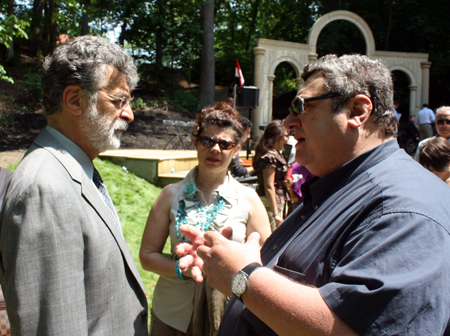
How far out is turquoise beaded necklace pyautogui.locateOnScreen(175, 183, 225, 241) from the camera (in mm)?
2300

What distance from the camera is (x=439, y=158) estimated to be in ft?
10.8

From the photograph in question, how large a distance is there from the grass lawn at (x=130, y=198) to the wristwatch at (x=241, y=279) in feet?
11.1

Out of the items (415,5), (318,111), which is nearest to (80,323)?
(318,111)

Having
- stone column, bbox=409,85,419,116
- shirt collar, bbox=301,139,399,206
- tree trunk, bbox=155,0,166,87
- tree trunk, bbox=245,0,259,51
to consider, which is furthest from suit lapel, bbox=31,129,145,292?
tree trunk, bbox=245,0,259,51

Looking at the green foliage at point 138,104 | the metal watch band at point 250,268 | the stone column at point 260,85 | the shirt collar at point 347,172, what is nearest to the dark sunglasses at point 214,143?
the shirt collar at point 347,172

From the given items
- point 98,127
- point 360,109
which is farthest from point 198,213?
point 360,109

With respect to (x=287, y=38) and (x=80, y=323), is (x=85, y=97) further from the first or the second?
(x=287, y=38)

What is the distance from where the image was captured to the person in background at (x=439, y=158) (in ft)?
10.8

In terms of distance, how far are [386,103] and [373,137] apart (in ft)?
0.48

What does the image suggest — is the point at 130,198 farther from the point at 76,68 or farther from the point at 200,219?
the point at 76,68

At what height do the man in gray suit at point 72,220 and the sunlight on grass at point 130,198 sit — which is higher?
the man in gray suit at point 72,220

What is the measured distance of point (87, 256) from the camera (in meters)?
1.43

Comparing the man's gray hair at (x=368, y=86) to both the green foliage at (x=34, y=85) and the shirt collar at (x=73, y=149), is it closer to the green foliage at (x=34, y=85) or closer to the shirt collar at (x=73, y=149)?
the shirt collar at (x=73, y=149)

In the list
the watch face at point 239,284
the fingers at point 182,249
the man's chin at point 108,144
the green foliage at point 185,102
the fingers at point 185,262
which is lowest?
the fingers at point 185,262
